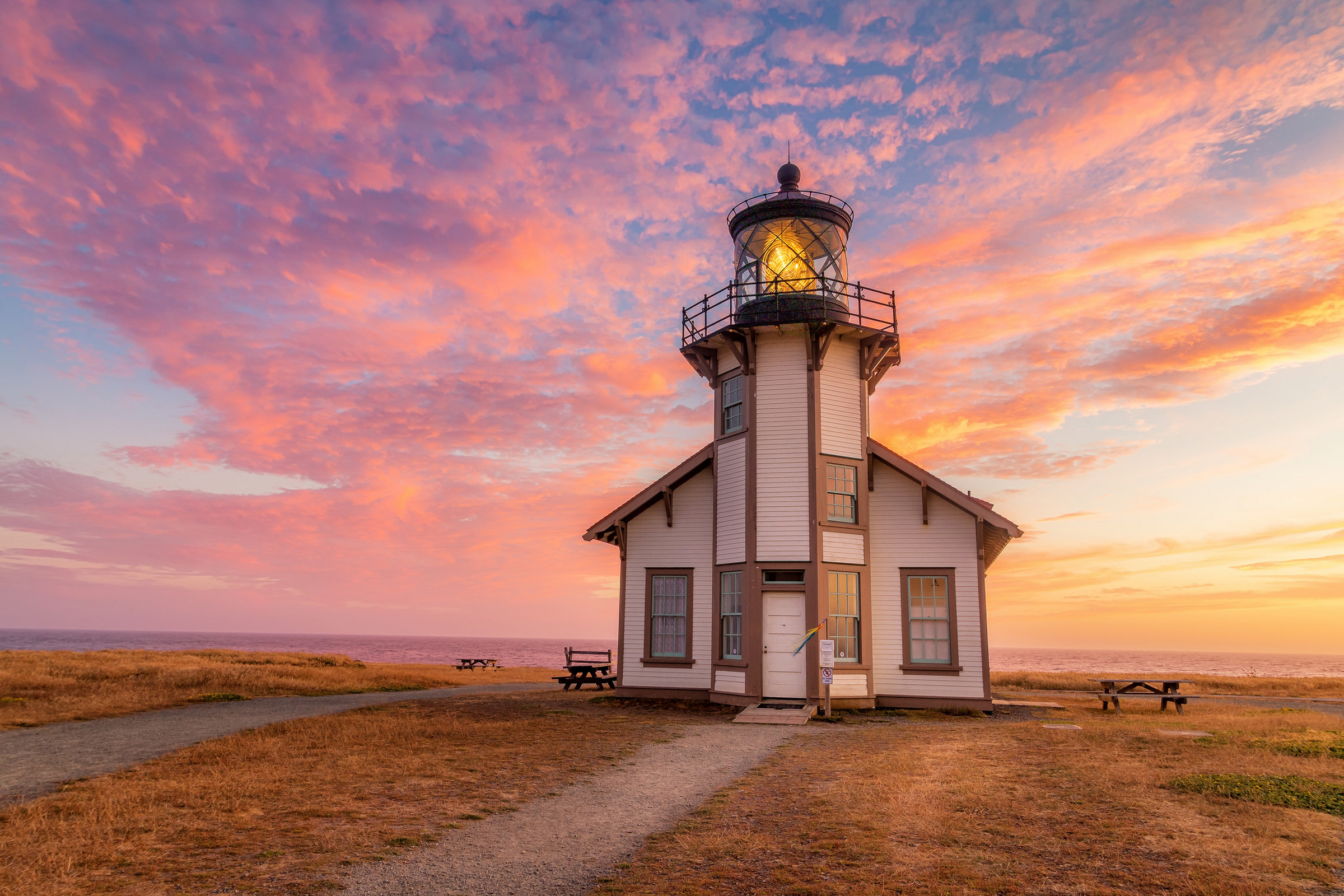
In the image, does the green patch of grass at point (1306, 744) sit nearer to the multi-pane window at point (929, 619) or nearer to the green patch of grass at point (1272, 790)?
the green patch of grass at point (1272, 790)

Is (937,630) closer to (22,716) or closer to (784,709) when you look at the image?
(784,709)

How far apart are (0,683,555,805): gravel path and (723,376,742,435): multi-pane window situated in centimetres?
1112

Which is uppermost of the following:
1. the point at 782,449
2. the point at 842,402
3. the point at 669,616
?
the point at 842,402

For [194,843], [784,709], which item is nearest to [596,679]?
[784,709]

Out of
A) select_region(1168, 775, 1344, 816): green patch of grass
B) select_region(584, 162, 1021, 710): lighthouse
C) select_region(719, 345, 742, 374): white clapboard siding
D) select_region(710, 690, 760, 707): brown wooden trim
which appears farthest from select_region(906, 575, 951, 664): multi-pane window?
select_region(1168, 775, 1344, 816): green patch of grass

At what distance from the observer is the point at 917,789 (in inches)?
365

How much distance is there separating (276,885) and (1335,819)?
31.9ft

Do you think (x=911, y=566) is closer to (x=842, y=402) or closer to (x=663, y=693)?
(x=842, y=402)

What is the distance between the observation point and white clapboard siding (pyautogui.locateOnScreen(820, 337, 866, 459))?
19.6 metres

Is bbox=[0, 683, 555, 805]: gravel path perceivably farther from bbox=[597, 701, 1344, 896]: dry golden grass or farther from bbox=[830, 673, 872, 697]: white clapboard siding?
bbox=[830, 673, 872, 697]: white clapboard siding

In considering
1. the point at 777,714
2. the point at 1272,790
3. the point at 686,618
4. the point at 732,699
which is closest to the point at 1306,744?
the point at 1272,790

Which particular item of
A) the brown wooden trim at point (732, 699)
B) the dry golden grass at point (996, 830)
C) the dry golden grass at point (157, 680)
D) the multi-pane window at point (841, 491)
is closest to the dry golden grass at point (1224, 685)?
the multi-pane window at point (841, 491)

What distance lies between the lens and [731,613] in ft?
64.4

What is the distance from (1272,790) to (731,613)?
11908 millimetres
